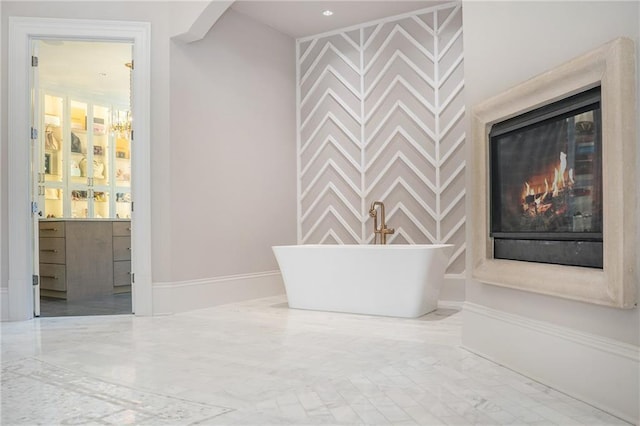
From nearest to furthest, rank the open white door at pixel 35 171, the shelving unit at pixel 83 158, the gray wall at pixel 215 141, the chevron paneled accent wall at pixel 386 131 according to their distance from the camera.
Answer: the open white door at pixel 35 171 → the gray wall at pixel 215 141 → the chevron paneled accent wall at pixel 386 131 → the shelving unit at pixel 83 158

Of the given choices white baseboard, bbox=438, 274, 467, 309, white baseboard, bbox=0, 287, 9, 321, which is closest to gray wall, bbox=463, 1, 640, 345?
white baseboard, bbox=438, 274, 467, 309

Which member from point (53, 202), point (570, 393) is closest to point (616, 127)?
point (570, 393)

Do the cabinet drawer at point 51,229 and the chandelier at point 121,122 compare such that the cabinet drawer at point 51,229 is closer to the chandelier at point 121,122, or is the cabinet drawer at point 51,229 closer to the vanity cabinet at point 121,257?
the vanity cabinet at point 121,257

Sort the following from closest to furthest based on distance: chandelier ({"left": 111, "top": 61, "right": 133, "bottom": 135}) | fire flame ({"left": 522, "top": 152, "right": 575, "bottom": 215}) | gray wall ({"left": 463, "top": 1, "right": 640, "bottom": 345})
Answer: gray wall ({"left": 463, "top": 1, "right": 640, "bottom": 345}) < fire flame ({"left": 522, "top": 152, "right": 575, "bottom": 215}) < chandelier ({"left": 111, "top": 61, "right": 133, "bottom": 135})

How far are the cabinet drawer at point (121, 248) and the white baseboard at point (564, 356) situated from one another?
444 centimetres

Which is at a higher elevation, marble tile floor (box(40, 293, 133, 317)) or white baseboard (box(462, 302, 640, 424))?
white baseboard (box(462, 302, 640, 424))

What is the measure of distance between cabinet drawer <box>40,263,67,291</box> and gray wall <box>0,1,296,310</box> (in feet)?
4.80

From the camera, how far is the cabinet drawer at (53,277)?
562cm

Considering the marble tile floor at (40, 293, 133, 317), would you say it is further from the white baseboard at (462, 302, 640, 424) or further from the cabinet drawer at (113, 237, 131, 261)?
the white baseboard at (462, 302, 640, 424)

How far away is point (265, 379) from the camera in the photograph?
8.07 feet

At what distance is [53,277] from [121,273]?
70cm

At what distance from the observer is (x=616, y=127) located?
184cm

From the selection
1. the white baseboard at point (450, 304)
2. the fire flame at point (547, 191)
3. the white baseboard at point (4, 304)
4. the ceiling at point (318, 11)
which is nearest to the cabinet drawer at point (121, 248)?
the white baseboard at point (4, 304)

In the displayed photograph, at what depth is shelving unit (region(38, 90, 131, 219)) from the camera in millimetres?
6855
